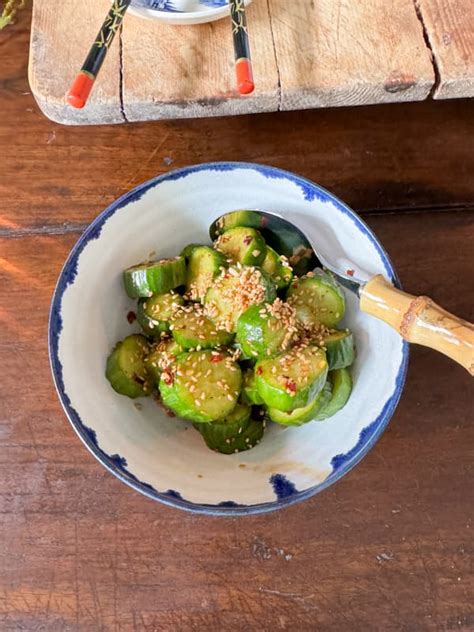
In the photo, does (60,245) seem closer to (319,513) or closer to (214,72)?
(214,72)

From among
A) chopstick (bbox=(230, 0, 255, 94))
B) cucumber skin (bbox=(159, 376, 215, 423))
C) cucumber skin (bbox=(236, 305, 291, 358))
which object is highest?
chopstick (bbox=(230, 0, 255, 94))

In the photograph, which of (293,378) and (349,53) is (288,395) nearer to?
(293,378)

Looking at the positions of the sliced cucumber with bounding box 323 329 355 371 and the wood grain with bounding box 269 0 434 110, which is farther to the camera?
the wood grain with bounding box 269 0 434 110

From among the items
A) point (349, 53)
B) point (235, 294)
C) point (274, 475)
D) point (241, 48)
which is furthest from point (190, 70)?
point (274, 475)

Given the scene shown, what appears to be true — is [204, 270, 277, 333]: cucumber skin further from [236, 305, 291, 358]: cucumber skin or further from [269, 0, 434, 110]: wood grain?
[269, 0, 434, 110]: wood grain

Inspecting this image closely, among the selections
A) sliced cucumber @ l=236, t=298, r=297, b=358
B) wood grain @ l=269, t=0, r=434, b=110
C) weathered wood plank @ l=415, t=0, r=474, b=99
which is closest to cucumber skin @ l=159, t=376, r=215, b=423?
sliced cucumber @ l=236, t=298, r=297, b=358

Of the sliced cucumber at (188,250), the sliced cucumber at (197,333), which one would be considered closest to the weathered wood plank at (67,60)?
the sliced cucumber at (188,250)

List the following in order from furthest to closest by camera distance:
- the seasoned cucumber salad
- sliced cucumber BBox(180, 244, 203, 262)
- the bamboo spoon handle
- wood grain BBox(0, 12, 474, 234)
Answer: wood grain BBox(0, 12, 474, 234) < sliced cucumber BBox(180, 244, 203, 262) < the seasoned cucumber salad < the bamboo spoon handle
